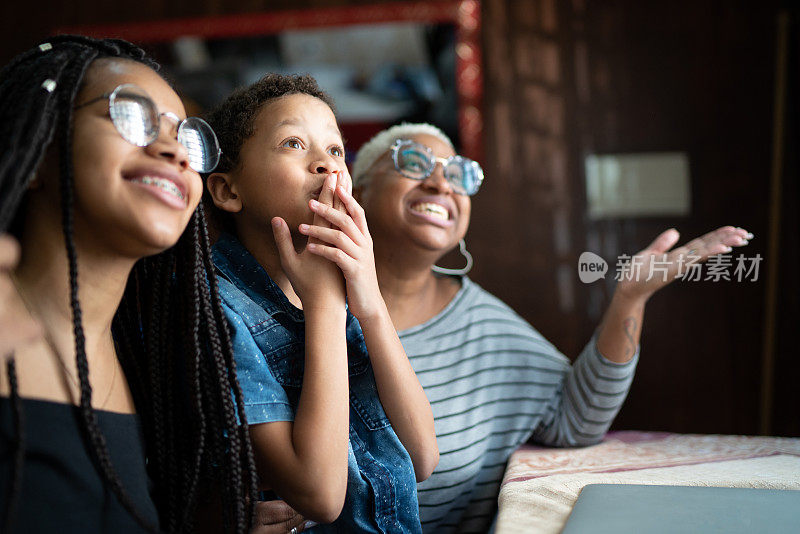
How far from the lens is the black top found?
2.54 ft

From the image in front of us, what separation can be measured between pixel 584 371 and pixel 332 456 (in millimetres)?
752

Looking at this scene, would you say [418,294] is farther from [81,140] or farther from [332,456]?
[81,140]

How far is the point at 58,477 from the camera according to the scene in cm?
81

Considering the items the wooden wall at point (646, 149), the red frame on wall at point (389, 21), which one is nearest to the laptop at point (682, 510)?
the wooden wall at point (646, 149)

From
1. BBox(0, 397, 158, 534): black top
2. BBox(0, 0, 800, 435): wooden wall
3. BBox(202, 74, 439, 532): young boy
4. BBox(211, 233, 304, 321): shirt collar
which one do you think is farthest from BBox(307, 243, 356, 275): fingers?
BBox(0, 0, 800, 435): wooden wall

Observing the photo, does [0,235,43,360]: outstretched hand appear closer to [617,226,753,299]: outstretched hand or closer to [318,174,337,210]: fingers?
[318,174,337,210]: fingers

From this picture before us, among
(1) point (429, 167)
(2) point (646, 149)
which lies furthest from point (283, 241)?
(2) point (646, 149)

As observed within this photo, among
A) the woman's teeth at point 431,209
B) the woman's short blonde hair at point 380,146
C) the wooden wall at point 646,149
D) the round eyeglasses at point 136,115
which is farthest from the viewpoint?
the wooden wall at point 646,149

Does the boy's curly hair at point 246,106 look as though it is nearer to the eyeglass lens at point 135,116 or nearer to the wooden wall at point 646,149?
the eyeglass lens at point 135,116

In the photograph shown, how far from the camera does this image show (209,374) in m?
0.99

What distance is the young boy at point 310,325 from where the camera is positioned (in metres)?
1.00

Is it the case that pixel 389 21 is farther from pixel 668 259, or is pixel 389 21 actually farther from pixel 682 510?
pixel 682 510

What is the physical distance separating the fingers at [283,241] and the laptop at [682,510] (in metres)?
0.52

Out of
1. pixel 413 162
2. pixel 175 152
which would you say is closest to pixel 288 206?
pixel 175 152
